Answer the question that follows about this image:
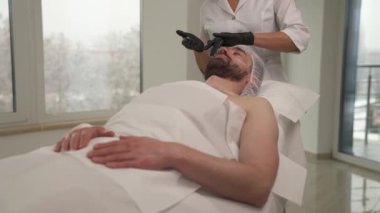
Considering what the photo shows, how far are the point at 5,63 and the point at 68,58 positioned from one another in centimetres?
43

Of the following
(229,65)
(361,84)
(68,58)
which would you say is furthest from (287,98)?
(361,84)

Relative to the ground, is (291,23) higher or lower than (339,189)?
higher

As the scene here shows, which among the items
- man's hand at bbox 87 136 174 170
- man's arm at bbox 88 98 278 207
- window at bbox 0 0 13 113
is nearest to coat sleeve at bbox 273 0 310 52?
man's arm at bbox 88 98 278 207

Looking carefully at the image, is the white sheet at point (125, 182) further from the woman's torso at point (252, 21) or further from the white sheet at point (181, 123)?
the woman's torso at point (252, 21)

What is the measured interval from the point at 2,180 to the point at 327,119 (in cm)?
359

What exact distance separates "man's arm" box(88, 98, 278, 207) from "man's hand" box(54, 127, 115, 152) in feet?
0.23

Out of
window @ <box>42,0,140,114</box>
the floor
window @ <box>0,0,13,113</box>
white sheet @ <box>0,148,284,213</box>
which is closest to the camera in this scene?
white sheet @ <box>0,148,284,213</box>

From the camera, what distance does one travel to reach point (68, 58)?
2848 millimetres

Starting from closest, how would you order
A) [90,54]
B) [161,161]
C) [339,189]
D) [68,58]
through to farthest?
[161,161] → [68,58] → [90,54] → [339,189]

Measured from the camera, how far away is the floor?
266 centimetres

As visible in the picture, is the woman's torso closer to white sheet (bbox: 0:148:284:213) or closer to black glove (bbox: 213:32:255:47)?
black glove (bbox: 213:32:255:47)

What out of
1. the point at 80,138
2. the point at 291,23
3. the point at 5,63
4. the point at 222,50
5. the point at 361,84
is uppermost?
the point at 291,23

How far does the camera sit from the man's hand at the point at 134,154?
94 centimetres

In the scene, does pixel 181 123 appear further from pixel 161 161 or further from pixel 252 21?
pixel 252 21
